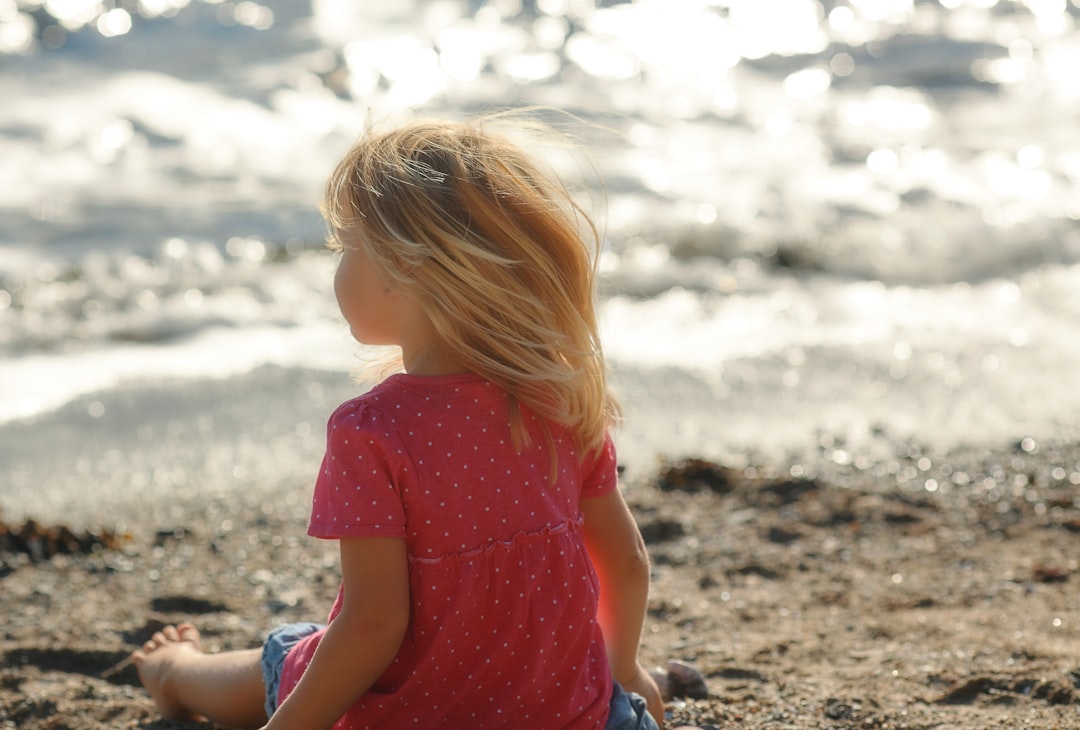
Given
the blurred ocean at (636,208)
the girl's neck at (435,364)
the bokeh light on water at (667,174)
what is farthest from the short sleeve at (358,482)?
the blurred ocean at (636,208)

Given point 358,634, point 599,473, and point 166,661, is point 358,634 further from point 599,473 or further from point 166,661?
point 166,661

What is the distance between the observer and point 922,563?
3.69m

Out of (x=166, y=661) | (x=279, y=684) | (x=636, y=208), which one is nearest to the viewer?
(x=279, y=684)

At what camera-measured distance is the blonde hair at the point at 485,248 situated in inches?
82.2

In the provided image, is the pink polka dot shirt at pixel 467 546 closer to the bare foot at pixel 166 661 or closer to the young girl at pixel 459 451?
the young girl at pixel 459 451

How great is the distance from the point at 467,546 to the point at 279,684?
555mm

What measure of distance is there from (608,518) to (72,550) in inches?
82.9

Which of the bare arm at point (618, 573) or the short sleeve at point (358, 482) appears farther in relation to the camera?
the bare arm at point (618, 573)

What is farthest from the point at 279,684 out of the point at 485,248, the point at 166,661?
the point at 485,248

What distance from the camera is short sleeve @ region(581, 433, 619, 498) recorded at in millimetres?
2383

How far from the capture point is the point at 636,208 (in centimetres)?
926

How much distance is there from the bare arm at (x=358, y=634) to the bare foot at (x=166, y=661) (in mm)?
891

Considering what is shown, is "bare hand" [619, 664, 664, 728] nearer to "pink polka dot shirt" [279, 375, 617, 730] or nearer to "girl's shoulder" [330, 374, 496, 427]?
"pink polka dot shirt" [279, 375, 617, 730]

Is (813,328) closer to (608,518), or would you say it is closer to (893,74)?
(608,518)
